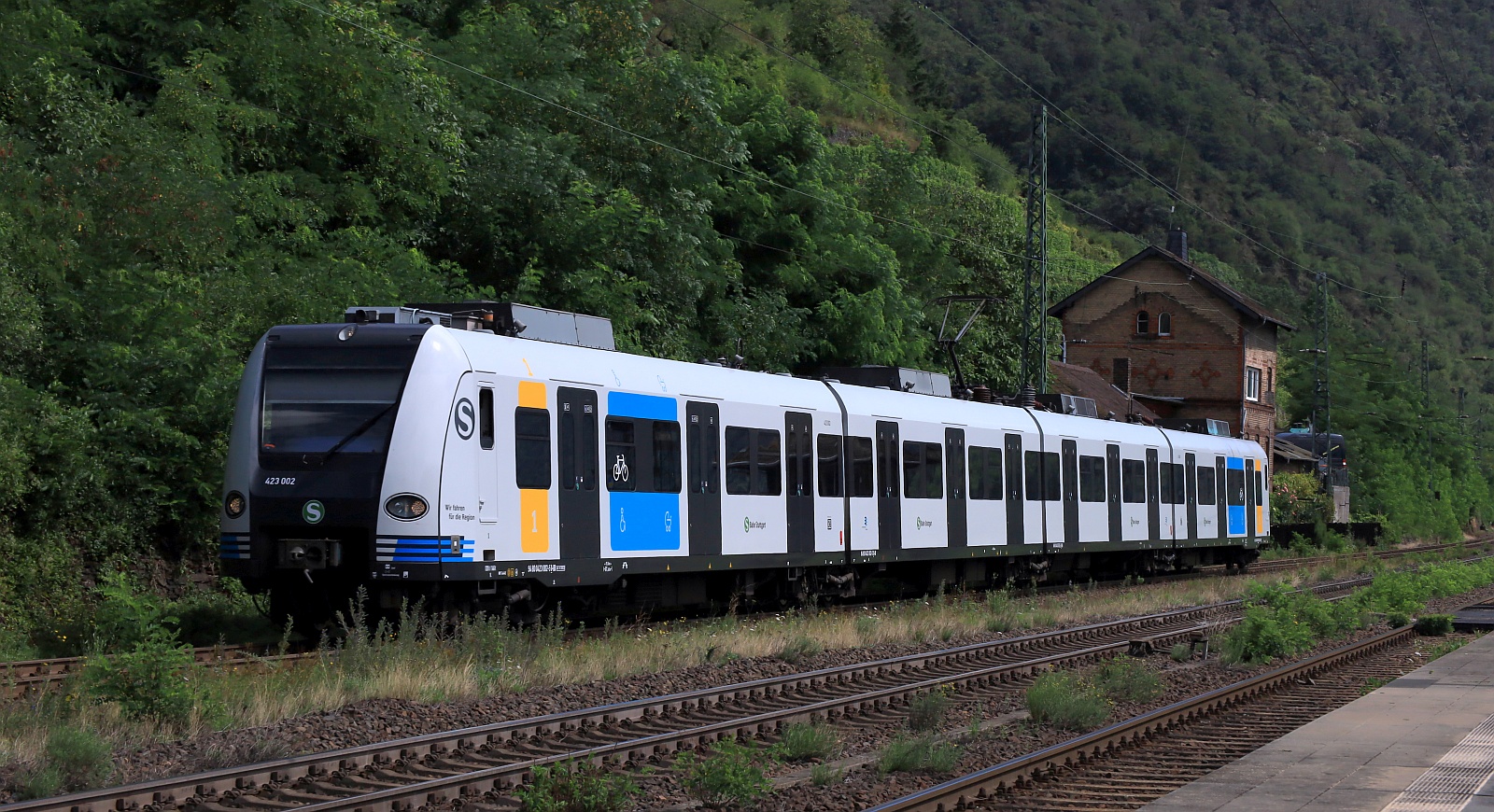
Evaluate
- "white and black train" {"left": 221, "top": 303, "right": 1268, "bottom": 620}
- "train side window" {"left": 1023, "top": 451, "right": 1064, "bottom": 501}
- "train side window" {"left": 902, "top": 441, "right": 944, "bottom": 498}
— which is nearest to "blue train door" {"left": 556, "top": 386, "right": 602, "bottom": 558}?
"white and black train" {"left": 221, "top": 303, "right": 1268, "bottom": 620}

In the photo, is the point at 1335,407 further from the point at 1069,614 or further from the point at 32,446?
the point at 32,446

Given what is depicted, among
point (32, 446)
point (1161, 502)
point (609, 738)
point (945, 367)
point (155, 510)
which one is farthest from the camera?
point (945, 367)

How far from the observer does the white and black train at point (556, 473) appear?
49.4ft

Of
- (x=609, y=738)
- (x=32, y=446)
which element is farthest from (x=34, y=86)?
(x=609, y=738)

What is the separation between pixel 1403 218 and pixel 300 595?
18666 cm

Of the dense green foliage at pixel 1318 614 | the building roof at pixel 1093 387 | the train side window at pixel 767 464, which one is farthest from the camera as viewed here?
the building roof at pixel 1093 387

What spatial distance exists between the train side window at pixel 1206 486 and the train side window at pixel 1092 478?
682 centimetres

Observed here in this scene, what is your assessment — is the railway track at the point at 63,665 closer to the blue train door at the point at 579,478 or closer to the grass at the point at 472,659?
the grass at the point at 472,659

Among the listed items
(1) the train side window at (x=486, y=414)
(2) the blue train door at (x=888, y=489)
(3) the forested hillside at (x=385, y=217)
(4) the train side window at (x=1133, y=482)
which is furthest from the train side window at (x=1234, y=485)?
(1) the train side window at (x=486, y=414)

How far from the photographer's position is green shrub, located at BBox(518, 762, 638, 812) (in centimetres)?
891

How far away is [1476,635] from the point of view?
72.3 feet

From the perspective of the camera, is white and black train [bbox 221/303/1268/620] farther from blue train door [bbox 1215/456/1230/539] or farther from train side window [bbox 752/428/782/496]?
blue train door [bbox 1215/456/1230/539]

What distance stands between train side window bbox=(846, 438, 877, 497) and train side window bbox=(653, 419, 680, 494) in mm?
4886

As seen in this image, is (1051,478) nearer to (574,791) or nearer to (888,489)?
(888,489)
